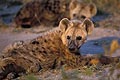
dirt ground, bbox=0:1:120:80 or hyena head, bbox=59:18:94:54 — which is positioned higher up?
hyena head, bbox=59:18:94:54

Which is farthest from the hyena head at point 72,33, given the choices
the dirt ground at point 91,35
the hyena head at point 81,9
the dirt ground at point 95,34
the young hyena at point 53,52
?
the hyena head at point 81,9

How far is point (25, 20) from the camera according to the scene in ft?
33.9

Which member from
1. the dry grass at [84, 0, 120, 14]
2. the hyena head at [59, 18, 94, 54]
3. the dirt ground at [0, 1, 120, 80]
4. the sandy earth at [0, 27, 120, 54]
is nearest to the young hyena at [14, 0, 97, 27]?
the dirt ground at [0, 1, 120, 80]

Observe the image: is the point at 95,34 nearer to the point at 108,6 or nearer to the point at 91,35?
the point at 91,35

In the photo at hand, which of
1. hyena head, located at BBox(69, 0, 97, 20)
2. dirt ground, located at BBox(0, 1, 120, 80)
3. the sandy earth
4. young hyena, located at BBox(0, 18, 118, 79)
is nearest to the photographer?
young hyena, located at BBox(0, 18, 118, 79)

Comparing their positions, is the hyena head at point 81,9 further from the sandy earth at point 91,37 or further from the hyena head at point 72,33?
the hyena head at point 72,33

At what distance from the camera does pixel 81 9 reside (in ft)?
33.0

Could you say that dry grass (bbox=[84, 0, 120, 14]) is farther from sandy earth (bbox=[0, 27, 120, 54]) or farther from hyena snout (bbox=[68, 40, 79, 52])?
hyena snout (bbox=[68, 40, 79, 52])

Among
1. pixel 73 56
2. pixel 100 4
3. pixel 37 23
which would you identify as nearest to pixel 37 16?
pixel 37 23

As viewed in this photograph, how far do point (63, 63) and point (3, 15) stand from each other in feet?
19.3

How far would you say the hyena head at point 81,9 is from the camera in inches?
391

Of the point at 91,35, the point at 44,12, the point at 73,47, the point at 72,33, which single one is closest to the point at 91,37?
the point at 91,35

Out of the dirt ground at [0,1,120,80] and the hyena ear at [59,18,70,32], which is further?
the dirt ground at [0,1,120,80]

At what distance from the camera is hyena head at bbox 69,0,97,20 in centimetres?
992
